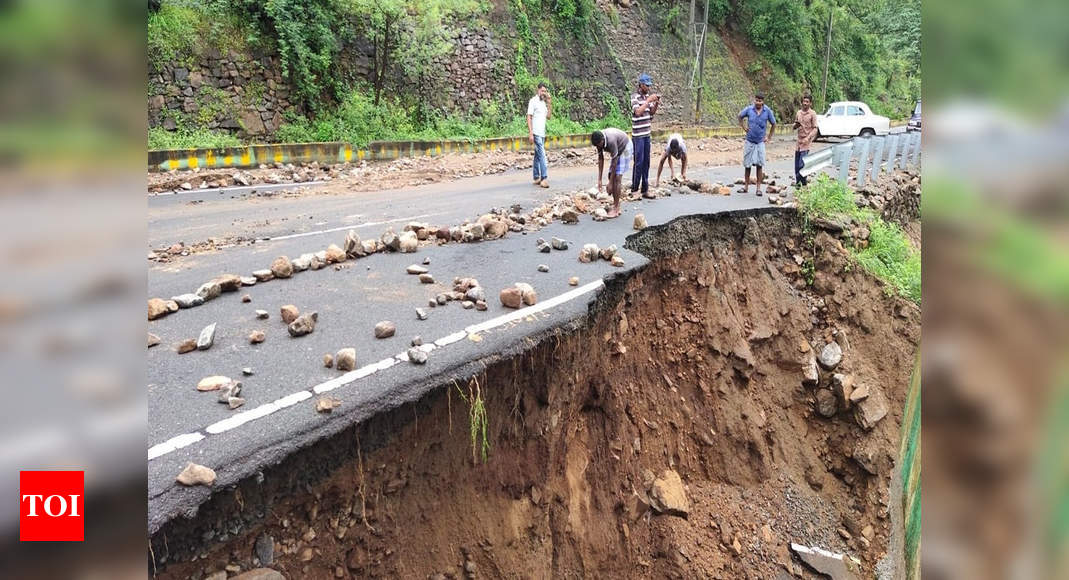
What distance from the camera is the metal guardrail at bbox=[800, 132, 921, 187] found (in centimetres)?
1041

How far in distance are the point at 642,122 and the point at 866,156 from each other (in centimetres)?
528

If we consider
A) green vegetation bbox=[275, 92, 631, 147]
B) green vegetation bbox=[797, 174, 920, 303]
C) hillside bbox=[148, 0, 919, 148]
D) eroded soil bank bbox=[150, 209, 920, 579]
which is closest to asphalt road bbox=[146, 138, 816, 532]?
eroded soil bank bbox=[150, 209, 920, 579]

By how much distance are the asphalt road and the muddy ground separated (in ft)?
7.30

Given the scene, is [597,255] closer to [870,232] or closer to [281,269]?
[281,269]

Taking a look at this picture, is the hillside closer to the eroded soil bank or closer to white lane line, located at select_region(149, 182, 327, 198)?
white lane line, located at select_region(149, 182, 327, 198)

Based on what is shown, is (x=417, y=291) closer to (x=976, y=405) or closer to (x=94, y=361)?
(x=94, y=361)

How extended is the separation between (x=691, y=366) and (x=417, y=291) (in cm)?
335

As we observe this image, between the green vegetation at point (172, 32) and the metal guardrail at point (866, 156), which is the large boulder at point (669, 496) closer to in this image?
the metal guardrail at point (866, 156)

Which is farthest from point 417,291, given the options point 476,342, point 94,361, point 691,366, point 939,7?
point 939,7

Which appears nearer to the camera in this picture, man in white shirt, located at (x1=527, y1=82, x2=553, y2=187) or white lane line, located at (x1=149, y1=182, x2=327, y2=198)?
white lane line, located at (x1=149, y1=182, x2=327, y2=198)

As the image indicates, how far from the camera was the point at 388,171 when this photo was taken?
12727 millimetres

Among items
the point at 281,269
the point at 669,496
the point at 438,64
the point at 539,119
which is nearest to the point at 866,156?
the point at 539,119

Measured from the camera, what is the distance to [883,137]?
11.4m

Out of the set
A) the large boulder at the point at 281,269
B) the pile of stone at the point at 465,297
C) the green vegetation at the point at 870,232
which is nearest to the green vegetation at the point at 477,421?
the pile of stone at the point at 465,297
